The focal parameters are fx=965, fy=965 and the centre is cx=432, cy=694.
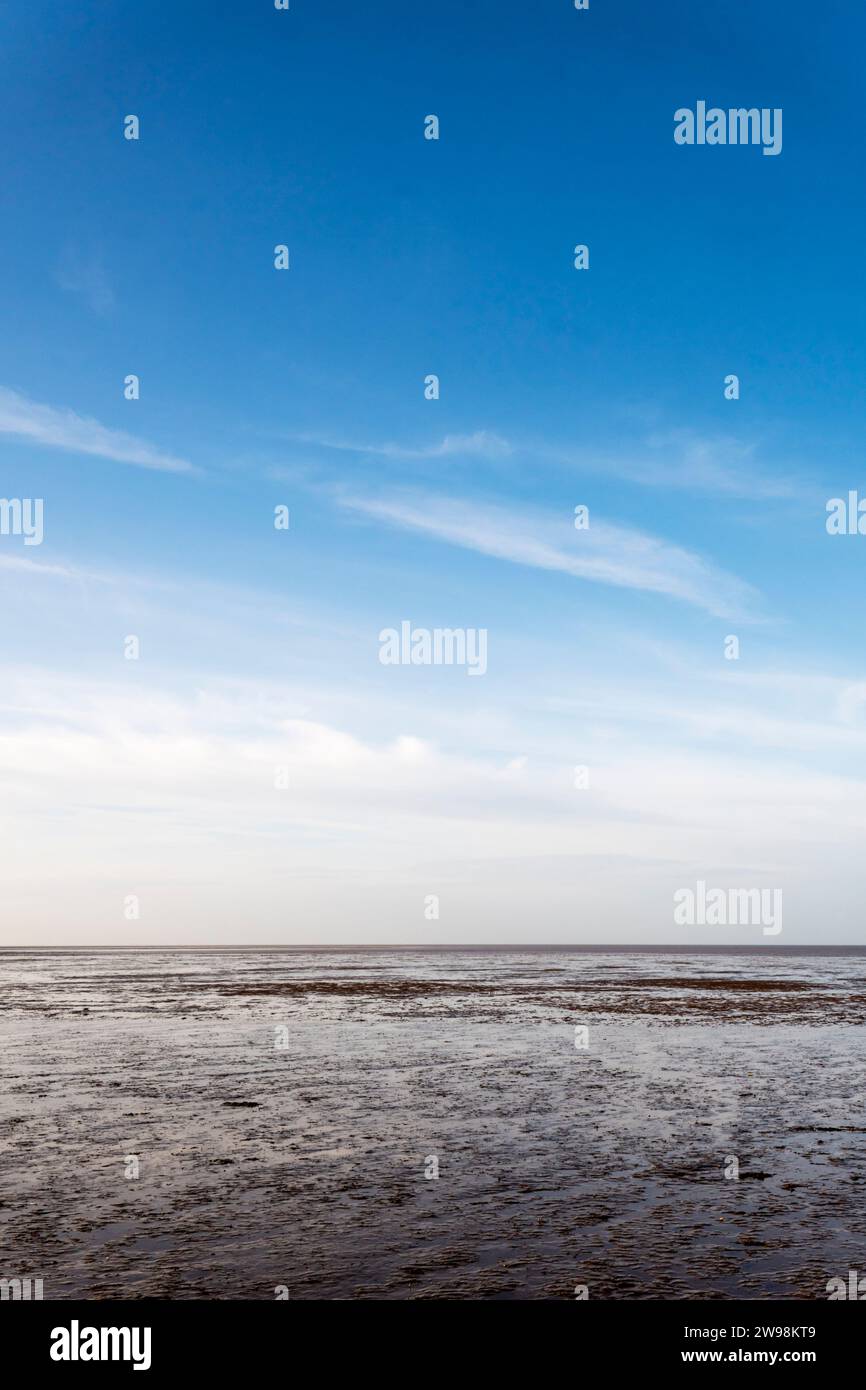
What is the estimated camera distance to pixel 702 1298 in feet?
28.1

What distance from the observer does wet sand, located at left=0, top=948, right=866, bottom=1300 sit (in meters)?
9.23

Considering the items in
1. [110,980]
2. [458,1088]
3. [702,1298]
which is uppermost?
[702,1298]

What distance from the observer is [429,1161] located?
13.2 m

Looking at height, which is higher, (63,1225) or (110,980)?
(63,1225)

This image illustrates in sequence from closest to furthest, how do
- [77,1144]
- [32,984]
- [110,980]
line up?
[77,1144]
[32,984]
[110,980]

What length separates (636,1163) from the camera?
1327 centimetres

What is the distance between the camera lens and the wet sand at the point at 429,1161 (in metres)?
9.23
